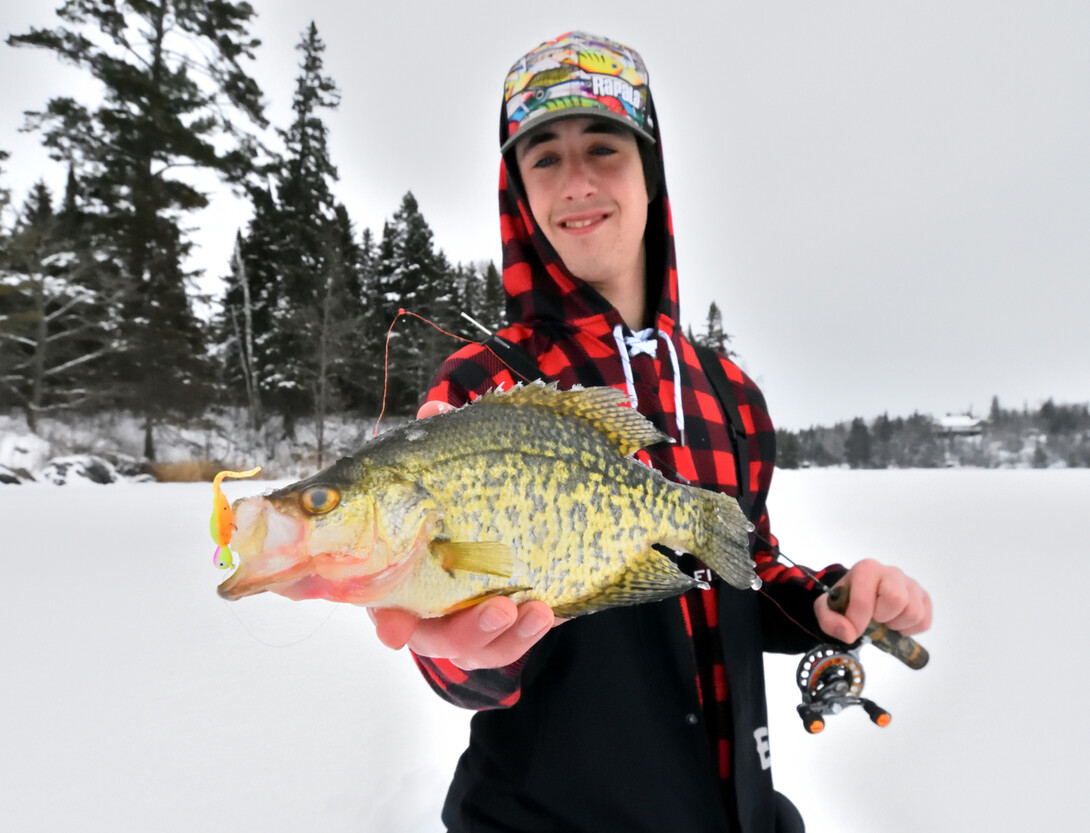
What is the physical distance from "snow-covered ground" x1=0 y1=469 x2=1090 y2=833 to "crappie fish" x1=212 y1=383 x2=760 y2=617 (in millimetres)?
727

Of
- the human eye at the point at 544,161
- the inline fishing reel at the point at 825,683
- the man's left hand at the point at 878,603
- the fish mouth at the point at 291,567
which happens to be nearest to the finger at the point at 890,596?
the man's left hand at the point at 878,603

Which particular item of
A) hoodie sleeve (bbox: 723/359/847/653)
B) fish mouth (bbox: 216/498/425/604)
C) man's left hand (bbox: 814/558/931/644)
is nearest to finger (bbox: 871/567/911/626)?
man's left hand (bbox: 814/558/931/644)

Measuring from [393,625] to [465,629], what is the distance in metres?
0.14

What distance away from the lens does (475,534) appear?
122cm

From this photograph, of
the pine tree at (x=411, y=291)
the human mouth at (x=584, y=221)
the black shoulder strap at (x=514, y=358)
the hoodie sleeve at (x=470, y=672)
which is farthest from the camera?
the pine tree at (x=411, y=291)

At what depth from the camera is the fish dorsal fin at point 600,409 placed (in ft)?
4.51

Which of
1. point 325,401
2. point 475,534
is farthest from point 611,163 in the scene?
point 325,401

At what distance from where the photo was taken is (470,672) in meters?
1.45

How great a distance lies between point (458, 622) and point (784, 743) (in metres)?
3.39

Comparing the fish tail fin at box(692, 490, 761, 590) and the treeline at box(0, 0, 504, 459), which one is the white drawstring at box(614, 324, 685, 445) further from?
the treeline at box(0, 0, 504, 459)

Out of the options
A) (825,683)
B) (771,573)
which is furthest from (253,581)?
(825,683)

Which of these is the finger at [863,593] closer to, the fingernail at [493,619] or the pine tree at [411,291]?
the fingernail at [493,619]

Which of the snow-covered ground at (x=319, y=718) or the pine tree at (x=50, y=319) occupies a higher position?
the pine tree at (x=50, y=319)

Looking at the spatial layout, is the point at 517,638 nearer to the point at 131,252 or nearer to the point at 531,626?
the point at 531,626
